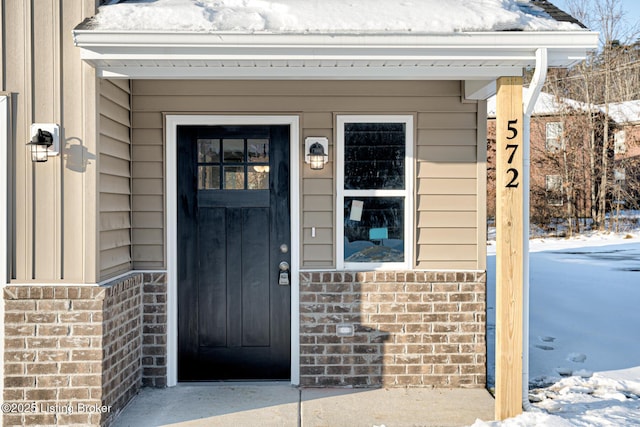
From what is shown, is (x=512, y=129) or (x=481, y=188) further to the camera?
(x=481, y=188)

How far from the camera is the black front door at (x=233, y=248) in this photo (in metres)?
4.21

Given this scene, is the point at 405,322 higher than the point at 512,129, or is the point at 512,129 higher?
the point at 512,129

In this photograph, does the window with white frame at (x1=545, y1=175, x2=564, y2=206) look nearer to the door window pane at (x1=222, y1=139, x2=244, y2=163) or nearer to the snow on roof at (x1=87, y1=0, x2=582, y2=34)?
the snow on roof at (x1=87, y1=0, x2=582, y2=34)

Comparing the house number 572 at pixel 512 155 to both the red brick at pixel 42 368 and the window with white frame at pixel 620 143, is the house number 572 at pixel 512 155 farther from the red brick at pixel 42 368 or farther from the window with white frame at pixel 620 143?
the window with white frame at pixel 620 143

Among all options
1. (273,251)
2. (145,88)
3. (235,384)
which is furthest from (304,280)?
(145,88)

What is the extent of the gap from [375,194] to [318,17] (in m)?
1.53

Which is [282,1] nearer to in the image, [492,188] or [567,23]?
[567,23]

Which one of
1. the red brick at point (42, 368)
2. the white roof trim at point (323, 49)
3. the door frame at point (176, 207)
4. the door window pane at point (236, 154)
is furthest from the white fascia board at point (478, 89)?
the red brick at point (42, 368)

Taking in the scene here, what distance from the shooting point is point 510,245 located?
3.34m

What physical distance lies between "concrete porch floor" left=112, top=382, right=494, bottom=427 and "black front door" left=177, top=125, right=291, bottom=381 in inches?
12.0

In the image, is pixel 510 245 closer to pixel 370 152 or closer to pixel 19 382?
pixel 370 152

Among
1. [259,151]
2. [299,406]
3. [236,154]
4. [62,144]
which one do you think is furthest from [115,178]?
[299,406]

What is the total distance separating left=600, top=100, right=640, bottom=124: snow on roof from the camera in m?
17.8

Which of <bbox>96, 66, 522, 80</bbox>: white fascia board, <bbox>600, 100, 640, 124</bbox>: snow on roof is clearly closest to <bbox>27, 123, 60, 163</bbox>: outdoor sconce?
<bbox>96, 66, 522, 80</bbox>: white fascia board
